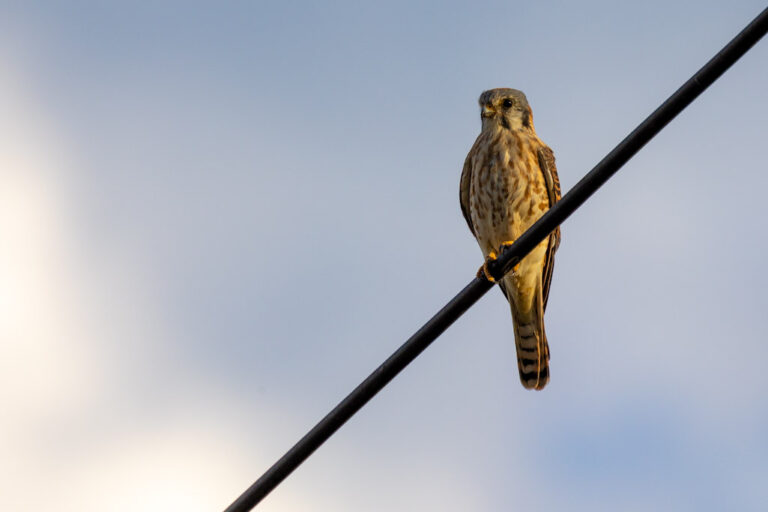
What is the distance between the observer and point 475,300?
353 centimetres

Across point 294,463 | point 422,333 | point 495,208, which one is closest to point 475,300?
point 422,333

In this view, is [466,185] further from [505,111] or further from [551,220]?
[551,220]

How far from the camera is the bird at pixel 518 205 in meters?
6.96

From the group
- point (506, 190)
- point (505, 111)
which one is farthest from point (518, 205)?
point (505, 111)

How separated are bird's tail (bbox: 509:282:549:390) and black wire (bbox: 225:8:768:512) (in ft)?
12.8

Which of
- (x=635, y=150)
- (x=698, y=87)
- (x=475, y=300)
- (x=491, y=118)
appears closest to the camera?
(x=698, y=87)

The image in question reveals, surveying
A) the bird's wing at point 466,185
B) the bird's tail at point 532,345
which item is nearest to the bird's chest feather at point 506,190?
the bird's wing at point 466,185

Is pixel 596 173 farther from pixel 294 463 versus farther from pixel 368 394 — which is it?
pixel 294 463

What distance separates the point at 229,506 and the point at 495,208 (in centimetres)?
435

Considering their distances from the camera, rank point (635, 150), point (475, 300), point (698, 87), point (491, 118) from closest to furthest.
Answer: point (698, 87) < point (635, 150) < point (475, 300) < point (491, 118)

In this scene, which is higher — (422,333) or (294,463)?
→ (422,333)

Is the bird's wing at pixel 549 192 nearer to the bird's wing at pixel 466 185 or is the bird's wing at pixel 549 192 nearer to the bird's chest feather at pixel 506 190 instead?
the bird's chest feather at pixel 506 190

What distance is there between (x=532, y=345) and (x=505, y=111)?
2.11 m

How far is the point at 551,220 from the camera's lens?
3326 millimetres
